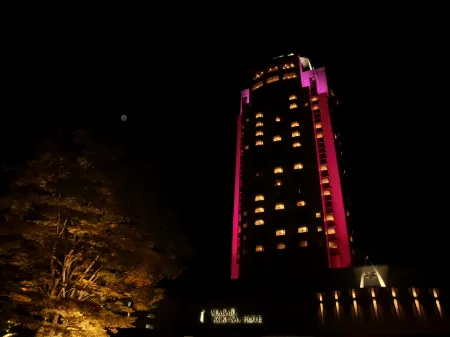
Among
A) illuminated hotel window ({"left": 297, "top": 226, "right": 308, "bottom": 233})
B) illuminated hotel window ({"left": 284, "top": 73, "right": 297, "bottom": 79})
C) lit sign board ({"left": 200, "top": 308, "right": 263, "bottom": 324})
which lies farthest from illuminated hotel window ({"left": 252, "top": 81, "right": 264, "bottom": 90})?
lit sign board ({"left": 200, "top": 308, "right": 263, "bottom": 324})

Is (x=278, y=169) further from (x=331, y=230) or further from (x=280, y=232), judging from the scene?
(x=331, y=230)

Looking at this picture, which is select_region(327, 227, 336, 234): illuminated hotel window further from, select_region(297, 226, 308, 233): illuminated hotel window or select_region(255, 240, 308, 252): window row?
select_region(255, 240, 308, 252): window row

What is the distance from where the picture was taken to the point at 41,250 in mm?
10250

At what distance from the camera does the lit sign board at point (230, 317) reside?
33.3m

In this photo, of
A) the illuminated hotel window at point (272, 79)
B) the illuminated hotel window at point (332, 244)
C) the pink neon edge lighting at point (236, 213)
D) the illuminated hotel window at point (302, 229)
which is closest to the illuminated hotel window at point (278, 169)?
the pink neon edge lighting at point (236, 213)

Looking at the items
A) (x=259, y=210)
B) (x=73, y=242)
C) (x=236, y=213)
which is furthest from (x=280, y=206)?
(x=73, y=242)

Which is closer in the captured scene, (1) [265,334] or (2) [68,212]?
(2) [68,212]

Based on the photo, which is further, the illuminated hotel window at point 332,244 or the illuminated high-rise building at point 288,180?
the illuminated high-rise building at point 288,180

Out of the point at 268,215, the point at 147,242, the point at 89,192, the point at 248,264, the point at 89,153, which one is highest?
the point at 268,215

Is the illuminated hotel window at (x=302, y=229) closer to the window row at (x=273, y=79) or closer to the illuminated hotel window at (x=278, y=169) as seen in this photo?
the illuminated hotel window at (x=278, y=169)

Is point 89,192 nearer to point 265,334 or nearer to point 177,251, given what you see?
point 177,251

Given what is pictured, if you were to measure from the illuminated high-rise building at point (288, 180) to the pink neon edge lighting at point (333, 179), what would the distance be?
0.42ft

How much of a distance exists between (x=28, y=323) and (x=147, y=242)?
166 inches

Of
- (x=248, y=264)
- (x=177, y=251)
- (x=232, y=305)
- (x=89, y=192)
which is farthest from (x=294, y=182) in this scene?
(x=89, y=192)
